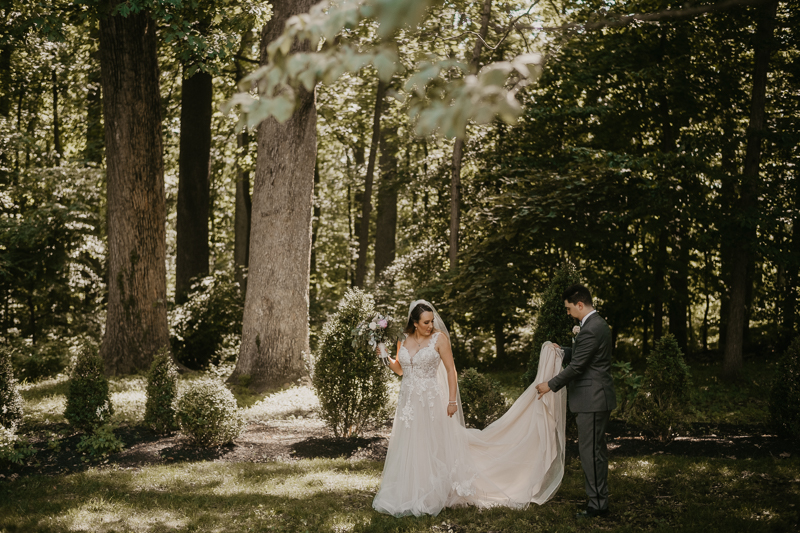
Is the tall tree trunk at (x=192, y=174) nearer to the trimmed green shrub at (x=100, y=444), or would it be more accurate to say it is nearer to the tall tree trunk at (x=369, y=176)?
the tall tree trunk at (x=369, y=176)

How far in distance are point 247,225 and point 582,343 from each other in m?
17.5

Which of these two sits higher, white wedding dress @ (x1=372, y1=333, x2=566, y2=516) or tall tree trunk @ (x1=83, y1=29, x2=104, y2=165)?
tall tree trunk @ (x1=83, y1=29, x2=104, y2=165)

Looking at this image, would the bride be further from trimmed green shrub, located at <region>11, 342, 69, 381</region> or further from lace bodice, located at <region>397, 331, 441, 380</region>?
trimmed green shrub, located at <region>11, 342, 69, 381</region>

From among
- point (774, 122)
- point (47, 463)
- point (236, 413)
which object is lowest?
point (47, 463)

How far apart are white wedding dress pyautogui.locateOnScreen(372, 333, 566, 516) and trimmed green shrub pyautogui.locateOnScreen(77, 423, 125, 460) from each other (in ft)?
12.8

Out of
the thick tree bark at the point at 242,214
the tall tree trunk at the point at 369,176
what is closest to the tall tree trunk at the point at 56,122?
the thick tree bark at the point at 242,214

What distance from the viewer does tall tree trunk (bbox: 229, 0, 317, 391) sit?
11422 millimetres

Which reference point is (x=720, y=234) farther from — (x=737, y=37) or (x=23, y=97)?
(x=23, y=97)

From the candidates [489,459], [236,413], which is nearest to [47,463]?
[236,413]

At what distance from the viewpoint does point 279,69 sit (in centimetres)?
300

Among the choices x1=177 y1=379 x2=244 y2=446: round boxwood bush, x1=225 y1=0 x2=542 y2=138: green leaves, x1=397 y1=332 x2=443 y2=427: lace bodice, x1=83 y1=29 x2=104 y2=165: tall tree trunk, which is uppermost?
x1=83 y1=29 x2=104 y2=165: tall tree trunk

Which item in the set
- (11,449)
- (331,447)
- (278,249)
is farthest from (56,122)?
(331,447)

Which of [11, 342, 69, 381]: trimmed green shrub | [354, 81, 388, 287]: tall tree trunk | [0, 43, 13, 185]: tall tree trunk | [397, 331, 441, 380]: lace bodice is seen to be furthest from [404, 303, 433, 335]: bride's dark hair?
[0, 43, 13, 185]: tall tree trunk

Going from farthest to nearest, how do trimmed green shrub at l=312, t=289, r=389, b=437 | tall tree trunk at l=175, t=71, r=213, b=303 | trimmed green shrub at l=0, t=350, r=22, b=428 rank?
tall tree trunk at l=175, t=71, r=213, b=303
trimmed green shrub at l=312, t=289, r=389, b=437
trimmed green shrub at l=0, t=350, r=22, b=428
